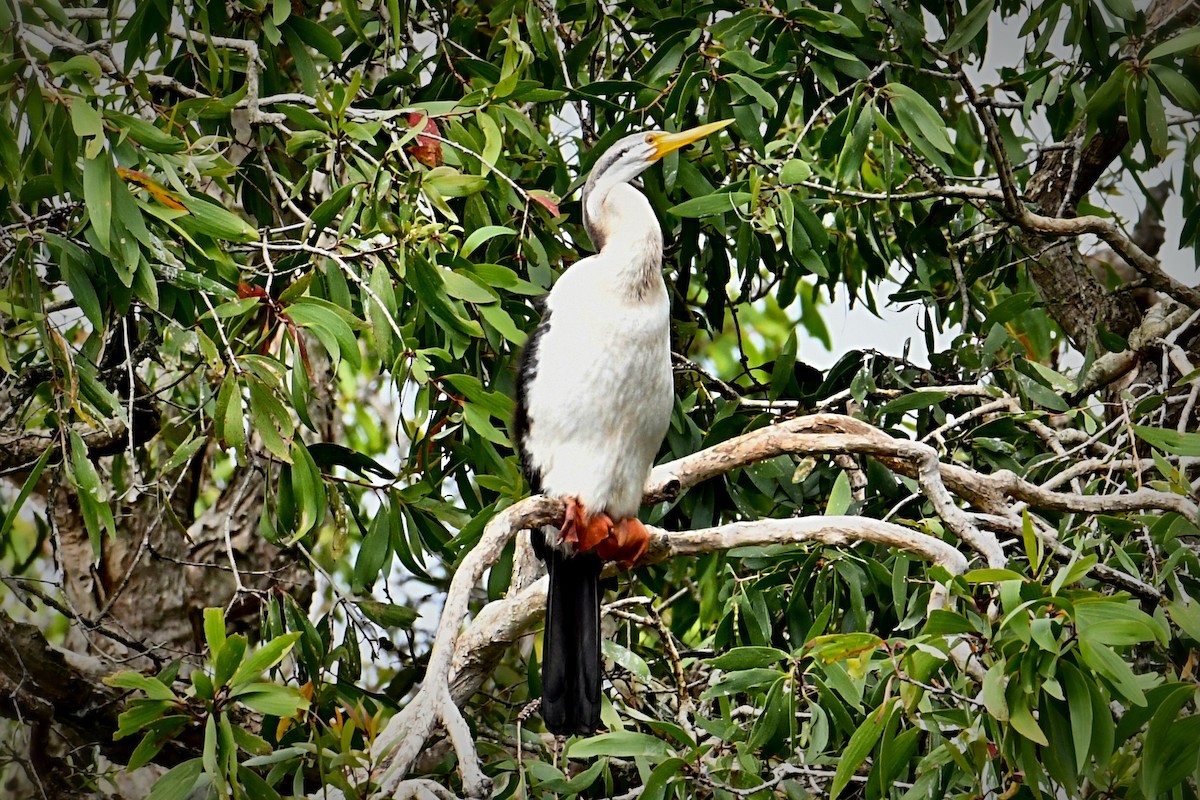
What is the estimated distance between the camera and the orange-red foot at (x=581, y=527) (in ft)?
6.28

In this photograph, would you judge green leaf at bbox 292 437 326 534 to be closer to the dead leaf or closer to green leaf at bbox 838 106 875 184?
the dead leaf

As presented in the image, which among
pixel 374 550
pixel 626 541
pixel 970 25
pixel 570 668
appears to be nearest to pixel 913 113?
pixel 970 25

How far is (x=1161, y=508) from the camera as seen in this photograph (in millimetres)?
1778

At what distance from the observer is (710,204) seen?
2.20m

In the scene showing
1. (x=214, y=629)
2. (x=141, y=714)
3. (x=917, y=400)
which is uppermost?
(x=917, y=400)

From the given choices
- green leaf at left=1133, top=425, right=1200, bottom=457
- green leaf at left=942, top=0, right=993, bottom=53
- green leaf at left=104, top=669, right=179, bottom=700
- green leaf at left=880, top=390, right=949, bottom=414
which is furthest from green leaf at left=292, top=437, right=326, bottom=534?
green leaf at left=942, top=0, right=993, bottom=53

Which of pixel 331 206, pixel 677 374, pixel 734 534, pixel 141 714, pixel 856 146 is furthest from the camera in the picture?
pixel 677 374

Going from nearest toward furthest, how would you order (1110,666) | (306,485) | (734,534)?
(1110,666)
(734,534)
(306,485)

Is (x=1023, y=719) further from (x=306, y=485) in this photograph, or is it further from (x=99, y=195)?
(x=99, y=195)

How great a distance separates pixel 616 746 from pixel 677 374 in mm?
1097

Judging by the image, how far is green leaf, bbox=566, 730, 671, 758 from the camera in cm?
174

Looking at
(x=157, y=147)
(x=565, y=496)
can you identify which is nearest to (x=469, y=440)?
(x=565, y=496)

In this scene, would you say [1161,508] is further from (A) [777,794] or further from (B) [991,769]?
(A) [777,794]

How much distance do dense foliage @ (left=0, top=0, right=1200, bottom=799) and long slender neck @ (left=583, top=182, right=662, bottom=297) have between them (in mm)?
138
